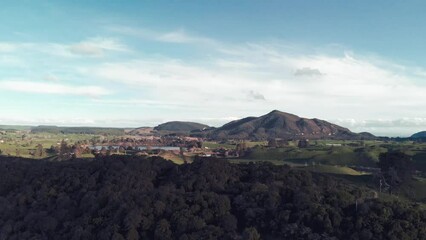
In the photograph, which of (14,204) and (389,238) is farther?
(14,204)

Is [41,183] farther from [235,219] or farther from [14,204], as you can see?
[235,219]

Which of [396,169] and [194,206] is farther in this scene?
[396,169]

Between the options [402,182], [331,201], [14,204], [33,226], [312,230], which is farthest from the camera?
[402,182]

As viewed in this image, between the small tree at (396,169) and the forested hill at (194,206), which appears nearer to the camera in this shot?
the forested hill at (194,206)

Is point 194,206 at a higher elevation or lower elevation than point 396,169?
lower

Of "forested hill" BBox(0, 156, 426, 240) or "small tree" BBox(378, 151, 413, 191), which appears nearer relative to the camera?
"forested hill" BBox(0, 156, 426, 240)

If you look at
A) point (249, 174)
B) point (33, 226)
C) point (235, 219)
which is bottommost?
point (33, 226)

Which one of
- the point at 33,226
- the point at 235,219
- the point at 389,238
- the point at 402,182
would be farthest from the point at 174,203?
the point at 402,182

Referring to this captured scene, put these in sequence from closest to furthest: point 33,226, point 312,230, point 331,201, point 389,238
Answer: point 389,238
point 312,230
point 331,201
point 33,226
